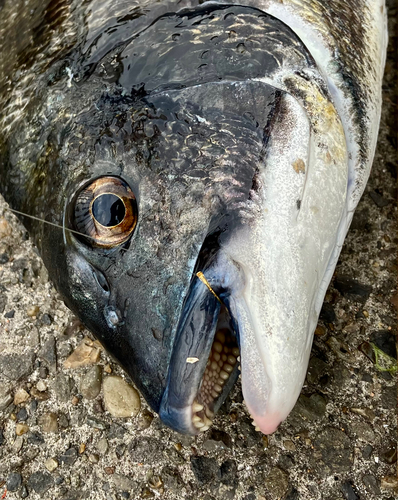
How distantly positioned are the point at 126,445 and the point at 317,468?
940 millimetres

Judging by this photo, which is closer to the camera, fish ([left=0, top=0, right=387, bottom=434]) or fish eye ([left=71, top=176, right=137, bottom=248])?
fish ([left=0, top=0, right=387, bottom=434])

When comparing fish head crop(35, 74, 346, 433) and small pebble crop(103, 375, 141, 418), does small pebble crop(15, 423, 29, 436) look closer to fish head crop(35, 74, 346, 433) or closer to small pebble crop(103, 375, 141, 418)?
small pebble crop(103, 375, 141, 418)

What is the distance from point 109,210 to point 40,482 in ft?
4.96

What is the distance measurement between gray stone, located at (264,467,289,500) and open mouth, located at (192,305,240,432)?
24.5 inches

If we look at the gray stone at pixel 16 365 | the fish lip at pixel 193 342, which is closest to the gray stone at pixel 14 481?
the gray stone at pixel 16 365

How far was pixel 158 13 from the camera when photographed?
83.9 inches

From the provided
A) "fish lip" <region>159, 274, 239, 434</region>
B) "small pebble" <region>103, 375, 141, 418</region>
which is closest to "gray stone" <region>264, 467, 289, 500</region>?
"small pebble" <region>103, 375, 141, 418</region>

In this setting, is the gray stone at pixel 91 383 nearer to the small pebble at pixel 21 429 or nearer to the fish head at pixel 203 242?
the small pebble at pixel 21 429

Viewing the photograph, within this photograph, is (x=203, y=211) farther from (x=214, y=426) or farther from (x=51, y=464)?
(x=51, y=464)

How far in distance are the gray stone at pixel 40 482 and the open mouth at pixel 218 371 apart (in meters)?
1.07

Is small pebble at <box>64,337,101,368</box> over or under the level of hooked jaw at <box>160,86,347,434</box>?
under

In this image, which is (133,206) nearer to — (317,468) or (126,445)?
(126,445)

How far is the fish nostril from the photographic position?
1838mm

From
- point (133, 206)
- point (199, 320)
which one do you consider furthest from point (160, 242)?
point (199, 320)
